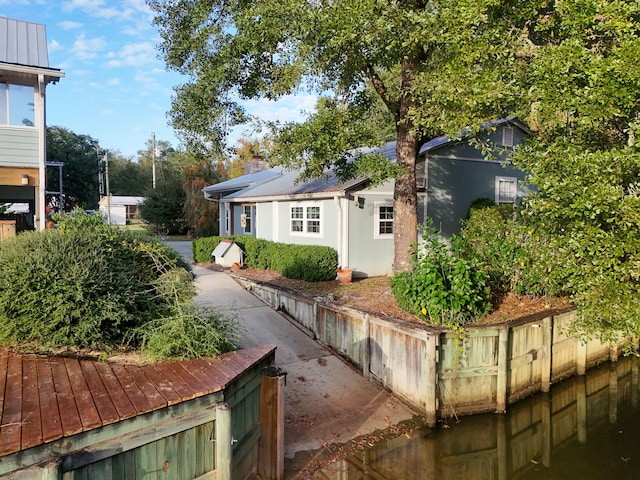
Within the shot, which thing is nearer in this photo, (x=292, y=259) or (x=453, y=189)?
(x=292, y=259)

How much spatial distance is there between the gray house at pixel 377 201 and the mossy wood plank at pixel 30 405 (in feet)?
25.5

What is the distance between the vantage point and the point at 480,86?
6586mm

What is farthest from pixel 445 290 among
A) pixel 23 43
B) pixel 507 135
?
pixel 507 135

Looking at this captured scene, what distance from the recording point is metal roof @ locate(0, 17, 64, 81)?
28.7ft

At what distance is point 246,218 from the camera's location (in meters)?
19.4

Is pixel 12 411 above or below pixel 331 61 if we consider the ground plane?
below

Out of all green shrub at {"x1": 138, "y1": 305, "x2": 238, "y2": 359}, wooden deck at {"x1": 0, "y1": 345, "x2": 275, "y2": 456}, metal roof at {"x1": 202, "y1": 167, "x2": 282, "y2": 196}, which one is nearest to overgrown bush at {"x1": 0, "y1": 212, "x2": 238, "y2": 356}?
green shrub at {"x1": 138, "y1": 305, "x2": 238, "y2": 359}

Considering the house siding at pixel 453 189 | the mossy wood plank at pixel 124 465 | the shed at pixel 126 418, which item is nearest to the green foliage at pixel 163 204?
the house siding at pixel 453 189

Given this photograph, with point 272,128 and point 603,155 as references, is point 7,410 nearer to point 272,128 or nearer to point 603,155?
point 603,155

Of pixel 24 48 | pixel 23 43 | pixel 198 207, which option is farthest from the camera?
pixel 198 207

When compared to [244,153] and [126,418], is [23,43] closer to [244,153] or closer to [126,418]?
[126,418]

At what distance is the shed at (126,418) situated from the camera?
9.04 ft

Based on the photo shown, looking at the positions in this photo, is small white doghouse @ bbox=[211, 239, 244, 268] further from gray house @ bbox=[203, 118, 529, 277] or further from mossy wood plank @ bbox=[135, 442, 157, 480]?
mossy wood plank @ bbox=[135, 442, 157, 480]

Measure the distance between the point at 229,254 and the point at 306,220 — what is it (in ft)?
11.4
